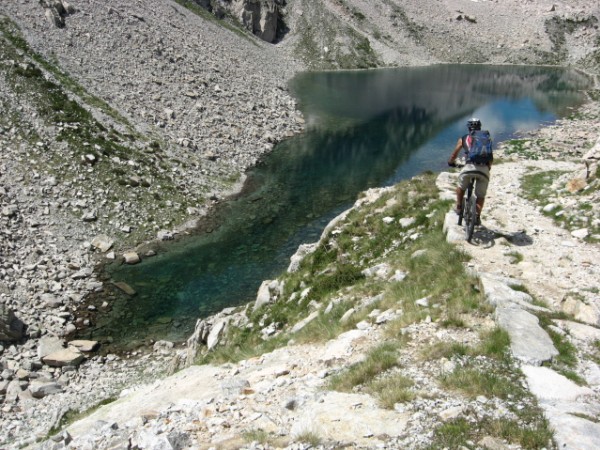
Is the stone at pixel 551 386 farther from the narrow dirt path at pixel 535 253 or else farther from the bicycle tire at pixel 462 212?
the bicycle tire at pixel 462 212

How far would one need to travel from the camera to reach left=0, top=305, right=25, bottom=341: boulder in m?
21.6

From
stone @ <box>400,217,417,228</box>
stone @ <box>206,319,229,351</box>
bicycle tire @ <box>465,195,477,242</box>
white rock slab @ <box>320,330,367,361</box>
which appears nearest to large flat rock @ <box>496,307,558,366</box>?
white rock slab @ <box>320,330,367,361</box>

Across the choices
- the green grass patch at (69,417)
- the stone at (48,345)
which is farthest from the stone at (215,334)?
the stone at (48,345)

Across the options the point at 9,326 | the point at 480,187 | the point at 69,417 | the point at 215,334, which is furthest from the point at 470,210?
the point at 9,326

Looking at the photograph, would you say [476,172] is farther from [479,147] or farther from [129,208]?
[129,208]

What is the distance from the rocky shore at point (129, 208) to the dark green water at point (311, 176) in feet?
7.21

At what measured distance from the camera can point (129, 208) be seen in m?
34.1

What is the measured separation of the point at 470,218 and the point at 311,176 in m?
32.2

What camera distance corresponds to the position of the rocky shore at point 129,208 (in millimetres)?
8336

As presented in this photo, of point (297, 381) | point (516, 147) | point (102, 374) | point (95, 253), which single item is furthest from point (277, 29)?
point (297, 381)

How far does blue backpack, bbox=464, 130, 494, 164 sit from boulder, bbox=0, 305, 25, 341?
21.4 metres

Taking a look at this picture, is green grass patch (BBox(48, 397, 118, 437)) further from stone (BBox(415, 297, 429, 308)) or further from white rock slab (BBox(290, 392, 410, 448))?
stone (BBox(415, 297, 429, 308))

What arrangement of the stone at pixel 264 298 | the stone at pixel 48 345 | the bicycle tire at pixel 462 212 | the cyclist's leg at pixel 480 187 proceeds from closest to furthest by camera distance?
the cyclist's leg at pixel 480 187 < the bicycle tire at pixel 462 212 < the stone at pixel 264 298 < the stone at pixel 48 345

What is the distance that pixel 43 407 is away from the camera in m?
18.3
